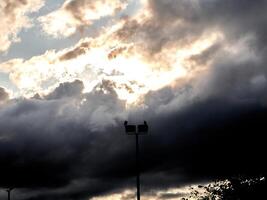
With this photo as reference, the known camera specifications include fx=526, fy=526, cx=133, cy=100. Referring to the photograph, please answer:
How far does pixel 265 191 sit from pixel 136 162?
36.7m

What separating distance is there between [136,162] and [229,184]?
42.7 m

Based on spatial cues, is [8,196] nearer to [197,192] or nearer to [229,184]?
[197,192]

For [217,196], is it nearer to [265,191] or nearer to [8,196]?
[265,191]

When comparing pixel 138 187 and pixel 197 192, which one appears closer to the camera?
pixel 138 187

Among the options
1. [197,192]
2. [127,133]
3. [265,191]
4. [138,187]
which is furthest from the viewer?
[197,192]

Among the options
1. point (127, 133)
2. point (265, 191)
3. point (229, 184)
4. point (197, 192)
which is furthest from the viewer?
point (197, 192)

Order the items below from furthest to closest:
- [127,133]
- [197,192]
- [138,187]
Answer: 1. [197,192]
2. [127,133]
3. [138,187]

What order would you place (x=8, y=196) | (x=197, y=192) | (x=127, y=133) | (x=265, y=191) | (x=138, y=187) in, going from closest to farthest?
(x=138, y=187), (x=127, y=133), (x=265, y=191), (x=197, y=192), (x=8, y=196)

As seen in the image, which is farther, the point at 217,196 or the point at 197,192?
the point at 197,192

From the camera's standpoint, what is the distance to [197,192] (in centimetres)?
8938

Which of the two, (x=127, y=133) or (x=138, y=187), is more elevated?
(x=127, y=133)

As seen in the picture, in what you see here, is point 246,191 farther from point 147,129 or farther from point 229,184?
point 147,129

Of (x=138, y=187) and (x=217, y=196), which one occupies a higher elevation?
(x=217, y=196)

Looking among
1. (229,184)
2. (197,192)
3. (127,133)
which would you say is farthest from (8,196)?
(127,133)
